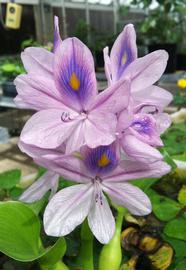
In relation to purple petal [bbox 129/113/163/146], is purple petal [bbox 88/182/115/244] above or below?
below

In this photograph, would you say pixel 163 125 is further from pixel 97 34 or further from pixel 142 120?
pixel 97 34

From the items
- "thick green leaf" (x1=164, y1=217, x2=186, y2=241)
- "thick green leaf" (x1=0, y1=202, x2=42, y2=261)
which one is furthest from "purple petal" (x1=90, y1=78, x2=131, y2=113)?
"thick green leaf" (x1=164, y1=217, x2=186, y2=241)

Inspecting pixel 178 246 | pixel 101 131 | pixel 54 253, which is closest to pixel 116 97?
pixel 101 131

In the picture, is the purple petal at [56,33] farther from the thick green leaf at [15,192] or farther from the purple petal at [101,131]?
the thick green leaf at [15,192]

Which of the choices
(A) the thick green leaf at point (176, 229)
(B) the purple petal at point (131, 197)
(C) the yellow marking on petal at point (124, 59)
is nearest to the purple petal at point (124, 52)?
(C) the yellow marking on petal at point (124, 59)

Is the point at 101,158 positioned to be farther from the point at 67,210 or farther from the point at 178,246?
the point at 178,246

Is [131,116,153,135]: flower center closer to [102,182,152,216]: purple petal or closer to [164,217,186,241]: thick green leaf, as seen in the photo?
[102,182,152,216]: purple petal
